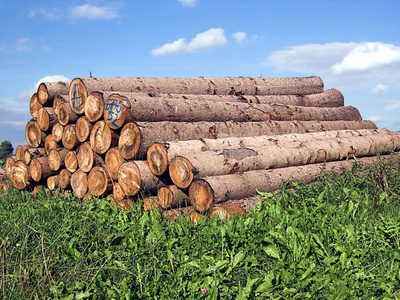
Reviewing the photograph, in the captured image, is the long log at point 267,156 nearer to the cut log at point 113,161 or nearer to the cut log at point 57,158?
the cut log at point 113,161

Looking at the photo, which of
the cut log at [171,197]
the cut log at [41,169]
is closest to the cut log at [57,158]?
the cut log at [41,169]

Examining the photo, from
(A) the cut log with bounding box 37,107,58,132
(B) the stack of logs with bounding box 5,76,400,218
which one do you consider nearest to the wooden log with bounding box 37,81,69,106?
(B) the stack of logs with bounding box 5,76,400,218

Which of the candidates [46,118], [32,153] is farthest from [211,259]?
[32,153]

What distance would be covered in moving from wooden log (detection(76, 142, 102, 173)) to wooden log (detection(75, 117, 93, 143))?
13 cm

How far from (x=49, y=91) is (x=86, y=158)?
2111 millimetres

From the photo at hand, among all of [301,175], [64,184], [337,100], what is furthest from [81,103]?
[337,100]

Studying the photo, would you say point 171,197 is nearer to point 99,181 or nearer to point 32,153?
point 99,181

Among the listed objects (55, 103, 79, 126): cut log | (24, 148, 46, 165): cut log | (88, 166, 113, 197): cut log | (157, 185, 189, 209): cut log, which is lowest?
(157, 185, 189, 209): cut log

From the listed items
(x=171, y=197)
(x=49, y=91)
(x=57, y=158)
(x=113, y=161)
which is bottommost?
(x=171, y=197)

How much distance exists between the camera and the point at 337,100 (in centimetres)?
1118

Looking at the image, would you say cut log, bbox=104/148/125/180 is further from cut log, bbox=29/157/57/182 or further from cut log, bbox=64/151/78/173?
cut log, bbox=29/157/57/182

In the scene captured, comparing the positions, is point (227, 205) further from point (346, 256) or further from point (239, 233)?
point (346, 256)

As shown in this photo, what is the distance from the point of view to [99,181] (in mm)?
6258

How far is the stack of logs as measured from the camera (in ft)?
17.4
